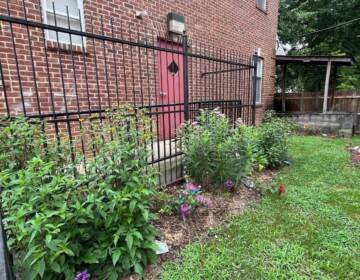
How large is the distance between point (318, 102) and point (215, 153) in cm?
990

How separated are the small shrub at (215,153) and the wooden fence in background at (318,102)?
28.0 feet

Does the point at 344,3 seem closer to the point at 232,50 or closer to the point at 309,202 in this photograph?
the point at 232,50

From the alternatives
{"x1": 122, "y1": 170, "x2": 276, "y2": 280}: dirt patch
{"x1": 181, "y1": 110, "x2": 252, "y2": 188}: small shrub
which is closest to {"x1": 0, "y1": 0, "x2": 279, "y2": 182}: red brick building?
{"x1": 181, "y1": 110, "x2": 252, "y2": 188}: small shrub

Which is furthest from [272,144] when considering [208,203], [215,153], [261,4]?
[261,4]

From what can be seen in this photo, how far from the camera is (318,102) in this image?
36.0ft

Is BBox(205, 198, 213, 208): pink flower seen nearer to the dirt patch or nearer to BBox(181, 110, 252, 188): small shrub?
the dirt patch

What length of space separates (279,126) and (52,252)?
14.6ft

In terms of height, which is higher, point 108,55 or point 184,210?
point 108,55

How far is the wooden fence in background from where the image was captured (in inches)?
390

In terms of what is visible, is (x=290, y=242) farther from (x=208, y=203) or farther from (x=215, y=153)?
(x=215, y=153)

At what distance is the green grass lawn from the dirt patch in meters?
0.10

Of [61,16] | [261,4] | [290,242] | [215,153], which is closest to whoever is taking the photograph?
[290,242]

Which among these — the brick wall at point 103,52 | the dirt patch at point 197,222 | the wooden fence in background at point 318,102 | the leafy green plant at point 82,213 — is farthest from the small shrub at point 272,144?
the wooden fence in background at point 318,102

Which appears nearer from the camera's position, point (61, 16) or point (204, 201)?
point (204, 201)
